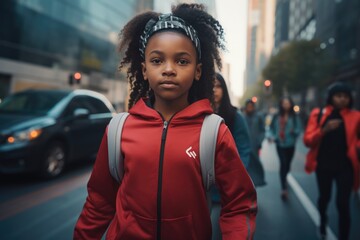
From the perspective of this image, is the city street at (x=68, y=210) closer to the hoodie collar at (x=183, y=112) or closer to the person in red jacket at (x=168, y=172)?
the person in red jacket at (x=168, y=172)

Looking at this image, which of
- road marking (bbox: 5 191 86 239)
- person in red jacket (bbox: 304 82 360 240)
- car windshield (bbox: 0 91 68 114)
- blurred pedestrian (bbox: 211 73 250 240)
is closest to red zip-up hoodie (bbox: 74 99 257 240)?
blurred pedestrian (bbox: 211 73 250 240)

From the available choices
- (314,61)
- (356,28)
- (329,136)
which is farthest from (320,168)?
(314,61)

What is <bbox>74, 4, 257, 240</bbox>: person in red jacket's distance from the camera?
1.51 meters

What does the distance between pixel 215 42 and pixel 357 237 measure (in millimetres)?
3568

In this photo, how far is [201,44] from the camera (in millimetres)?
1884

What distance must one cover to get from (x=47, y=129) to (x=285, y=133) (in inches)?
178

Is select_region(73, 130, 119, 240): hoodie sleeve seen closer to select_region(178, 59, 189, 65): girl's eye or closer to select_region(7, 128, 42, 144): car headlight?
select_region(178, 59, 189, 65): girl's eye

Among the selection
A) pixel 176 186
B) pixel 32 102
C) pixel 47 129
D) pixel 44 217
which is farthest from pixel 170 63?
pixel 32 102

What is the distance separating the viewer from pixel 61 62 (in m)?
30.4

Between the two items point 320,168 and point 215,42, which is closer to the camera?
point 215,42

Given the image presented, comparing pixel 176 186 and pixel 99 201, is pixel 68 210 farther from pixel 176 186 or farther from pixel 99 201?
pixel 176 186

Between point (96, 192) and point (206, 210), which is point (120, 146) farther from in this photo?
point (206, 210)

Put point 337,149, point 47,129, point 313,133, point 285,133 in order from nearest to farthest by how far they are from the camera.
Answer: point 337,149 → point 313,133 → point 47,129 → point 285,133

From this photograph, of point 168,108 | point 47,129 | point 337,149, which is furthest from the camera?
point 47,129
